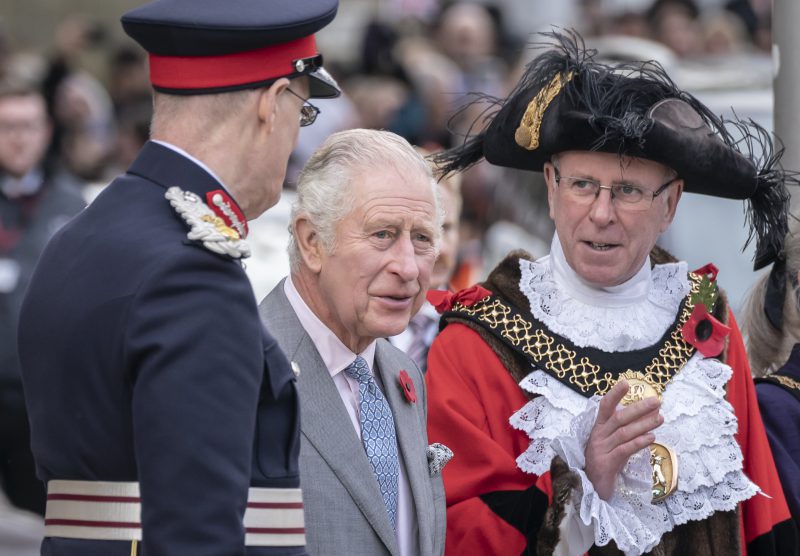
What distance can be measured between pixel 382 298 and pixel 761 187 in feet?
4.37

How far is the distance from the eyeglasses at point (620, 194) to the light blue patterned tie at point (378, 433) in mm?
821

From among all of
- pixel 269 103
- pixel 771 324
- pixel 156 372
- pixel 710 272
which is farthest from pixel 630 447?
pixel 156 372

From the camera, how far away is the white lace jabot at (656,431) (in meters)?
3.64

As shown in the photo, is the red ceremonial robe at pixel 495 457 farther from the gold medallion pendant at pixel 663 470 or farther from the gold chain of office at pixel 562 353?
the gold medallion pendant at pixel 663 470

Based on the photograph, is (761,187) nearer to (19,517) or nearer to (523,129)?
(523,129)

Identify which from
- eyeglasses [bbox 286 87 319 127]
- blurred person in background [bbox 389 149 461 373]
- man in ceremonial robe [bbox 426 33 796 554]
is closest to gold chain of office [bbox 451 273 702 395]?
man in ceremonial robe [bbox 426 33 796 554]

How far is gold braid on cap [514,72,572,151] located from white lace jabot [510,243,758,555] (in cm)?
30

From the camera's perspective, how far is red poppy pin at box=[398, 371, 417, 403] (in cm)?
357

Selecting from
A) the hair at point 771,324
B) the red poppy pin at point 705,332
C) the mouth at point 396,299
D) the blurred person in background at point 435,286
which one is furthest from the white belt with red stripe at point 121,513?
the blurred person in background at point 435,286

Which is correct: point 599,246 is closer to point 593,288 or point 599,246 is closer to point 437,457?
point 593,288

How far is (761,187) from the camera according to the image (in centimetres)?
414

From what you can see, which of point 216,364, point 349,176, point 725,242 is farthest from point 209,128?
point 725,242

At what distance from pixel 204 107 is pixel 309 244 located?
0.83 m

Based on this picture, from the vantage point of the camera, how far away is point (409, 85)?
1062 centimetres
